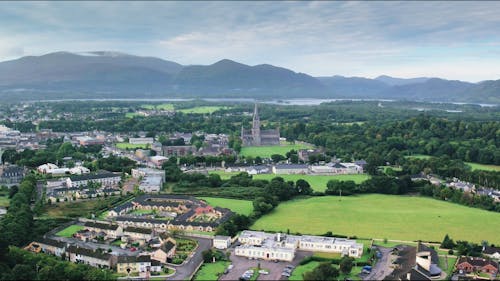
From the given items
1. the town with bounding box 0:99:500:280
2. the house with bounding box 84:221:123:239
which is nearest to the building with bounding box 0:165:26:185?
the town with bounding box 0:99:500:280

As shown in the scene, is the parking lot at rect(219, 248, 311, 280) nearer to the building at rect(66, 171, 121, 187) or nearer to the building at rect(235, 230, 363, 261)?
the building at rect(235, 230, 363, 261)

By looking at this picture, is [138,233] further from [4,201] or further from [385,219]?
[385,219]

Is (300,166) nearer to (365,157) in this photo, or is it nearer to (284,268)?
(365,157)

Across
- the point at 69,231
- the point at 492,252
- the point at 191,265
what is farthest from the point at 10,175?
the point at 492,252

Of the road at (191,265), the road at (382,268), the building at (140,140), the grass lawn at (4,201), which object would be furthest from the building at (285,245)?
the building at (140,140)

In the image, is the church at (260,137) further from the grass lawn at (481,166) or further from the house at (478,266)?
the house at (478,266)
